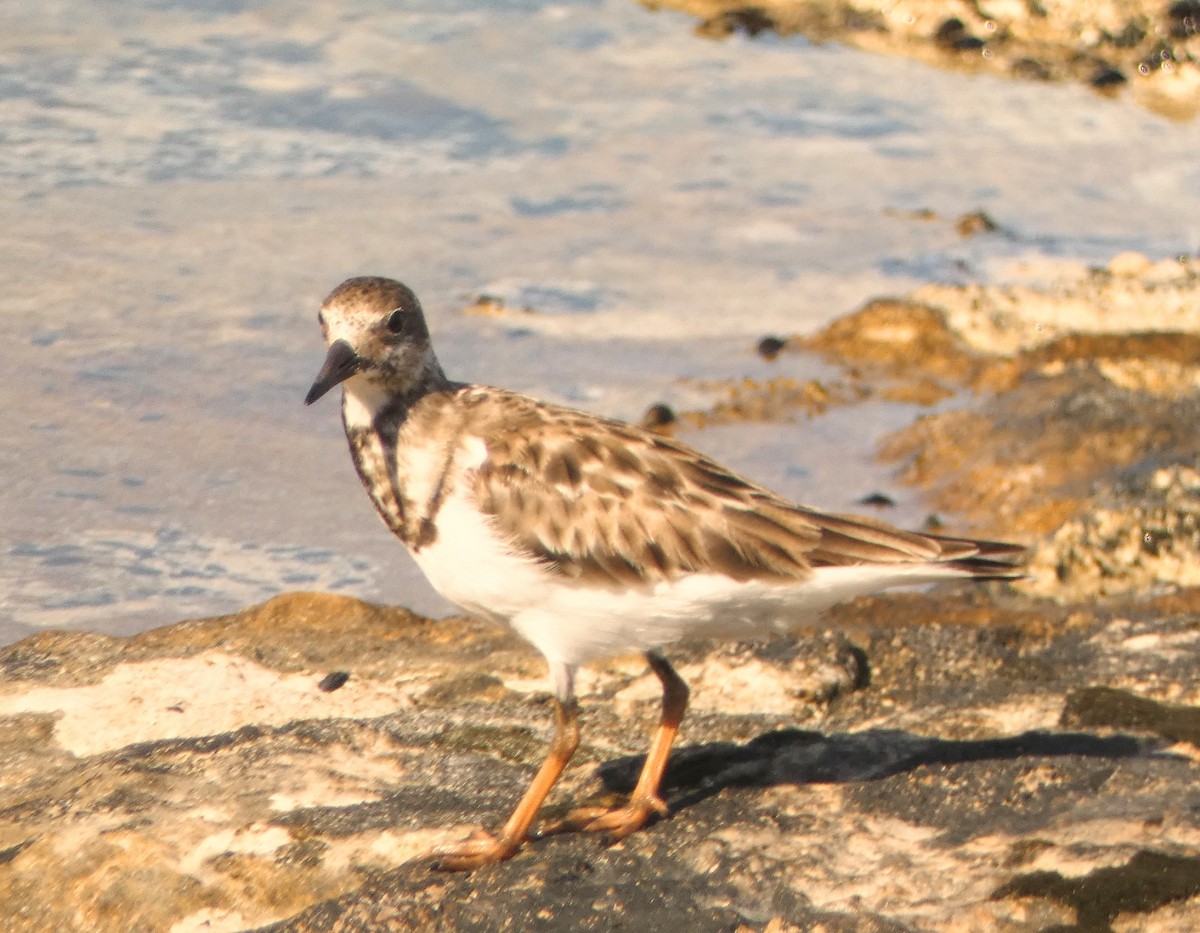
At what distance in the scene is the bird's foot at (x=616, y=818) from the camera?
15.6ft

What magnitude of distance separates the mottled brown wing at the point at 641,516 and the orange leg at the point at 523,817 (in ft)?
1.52

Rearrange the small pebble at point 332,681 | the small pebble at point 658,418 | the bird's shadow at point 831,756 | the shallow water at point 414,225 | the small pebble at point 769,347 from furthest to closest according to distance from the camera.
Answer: the small pebble at point 769,347, the small pebble at point 658,418, the shallow water at point 414,225, the small pebble at point 332,681, the bird's shadow at point 831,756

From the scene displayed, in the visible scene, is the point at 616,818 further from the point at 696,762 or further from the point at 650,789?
the point at 696,762

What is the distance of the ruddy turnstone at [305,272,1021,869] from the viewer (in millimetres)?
4836

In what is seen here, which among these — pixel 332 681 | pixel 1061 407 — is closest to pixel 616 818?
pixel 332 681

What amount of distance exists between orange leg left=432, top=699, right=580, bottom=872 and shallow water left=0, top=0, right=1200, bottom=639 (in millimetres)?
2266

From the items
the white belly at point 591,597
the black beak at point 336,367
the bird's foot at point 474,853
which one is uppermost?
the black beak at point 336,367

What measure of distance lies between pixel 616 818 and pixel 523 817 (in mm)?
266

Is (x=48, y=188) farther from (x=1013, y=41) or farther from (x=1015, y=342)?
(x=1013, y=41)

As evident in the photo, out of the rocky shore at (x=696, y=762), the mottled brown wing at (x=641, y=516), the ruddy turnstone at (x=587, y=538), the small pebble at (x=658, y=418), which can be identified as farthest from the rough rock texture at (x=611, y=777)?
the small pebble at (x=658, y=418)

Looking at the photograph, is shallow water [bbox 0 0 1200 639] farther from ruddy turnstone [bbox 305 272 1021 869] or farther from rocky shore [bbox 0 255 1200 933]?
ruddy turnstone [bbox 305 272 1021 869]

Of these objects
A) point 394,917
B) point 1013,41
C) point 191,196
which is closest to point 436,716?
point 394,917

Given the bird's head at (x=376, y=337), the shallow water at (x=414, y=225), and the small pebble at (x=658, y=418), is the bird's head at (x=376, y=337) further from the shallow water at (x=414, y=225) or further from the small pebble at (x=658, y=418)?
the small pebble at (x=658, y=418)

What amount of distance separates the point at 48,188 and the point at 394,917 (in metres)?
7.27
